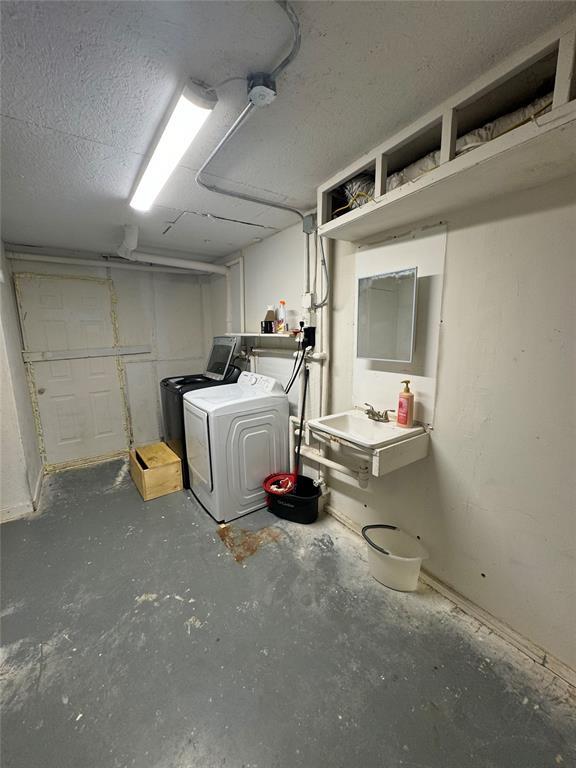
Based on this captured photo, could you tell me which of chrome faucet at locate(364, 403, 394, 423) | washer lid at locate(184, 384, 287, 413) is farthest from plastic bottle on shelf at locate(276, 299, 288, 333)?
chrome faucet at locate(364, 403, 394, 423)

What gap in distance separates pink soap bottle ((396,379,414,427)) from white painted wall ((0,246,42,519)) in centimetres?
285

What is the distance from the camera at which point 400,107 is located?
3.96 feet

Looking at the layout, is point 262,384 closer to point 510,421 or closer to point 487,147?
point 510,421

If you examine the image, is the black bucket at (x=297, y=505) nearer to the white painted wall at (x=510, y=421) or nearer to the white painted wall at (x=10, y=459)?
the white painted wall at (x=510, y=421)

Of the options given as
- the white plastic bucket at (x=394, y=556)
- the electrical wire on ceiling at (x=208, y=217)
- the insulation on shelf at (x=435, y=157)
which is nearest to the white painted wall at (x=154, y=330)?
the electrical wire on ceiling at (x=208, y=217)

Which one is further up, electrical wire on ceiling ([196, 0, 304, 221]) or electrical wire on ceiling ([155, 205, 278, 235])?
electrical wire on ceiling ([155, 205, 278, 235])

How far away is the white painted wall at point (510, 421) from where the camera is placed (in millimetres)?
1210

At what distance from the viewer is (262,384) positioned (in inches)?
105

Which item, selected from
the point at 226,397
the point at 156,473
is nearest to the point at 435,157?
the point at 226,397

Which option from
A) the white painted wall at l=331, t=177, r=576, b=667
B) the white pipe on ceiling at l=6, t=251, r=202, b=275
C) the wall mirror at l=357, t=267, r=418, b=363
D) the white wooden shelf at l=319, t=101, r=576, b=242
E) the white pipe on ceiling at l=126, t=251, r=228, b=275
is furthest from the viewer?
the white pipe on ceiling at l=126, t=251, r=228, b=275

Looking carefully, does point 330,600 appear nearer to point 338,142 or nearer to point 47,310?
point 338,142

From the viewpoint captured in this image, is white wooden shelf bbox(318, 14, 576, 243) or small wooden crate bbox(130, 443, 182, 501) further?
small wooden crate bbox(130, 443, 182, 501)

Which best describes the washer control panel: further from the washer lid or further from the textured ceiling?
the textured ceiling

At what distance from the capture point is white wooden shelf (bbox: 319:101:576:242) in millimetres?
938
